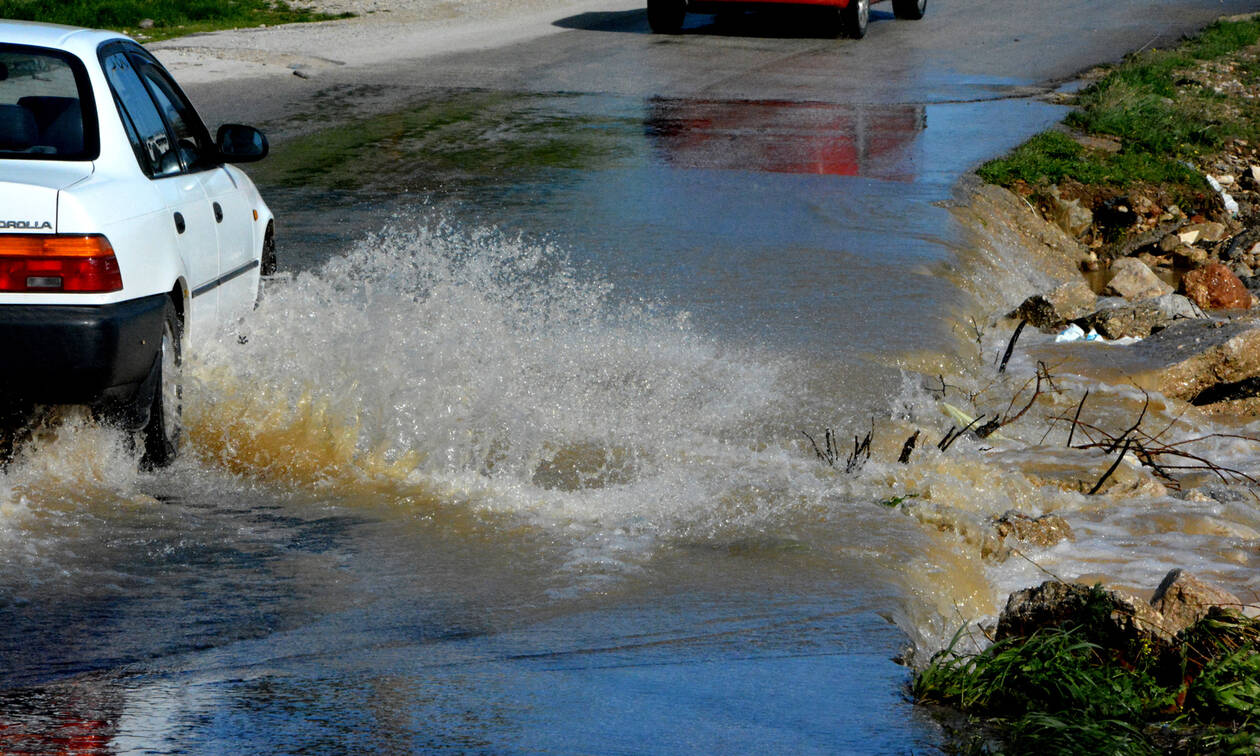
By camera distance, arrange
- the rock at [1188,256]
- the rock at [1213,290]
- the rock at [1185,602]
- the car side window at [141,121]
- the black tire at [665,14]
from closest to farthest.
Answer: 1. the rock at [1185,602]
2. the car side window at [141,121]
3. the rock at [1213,290]
4. the rock at [1188,256]
5. the black tire at [665,14]

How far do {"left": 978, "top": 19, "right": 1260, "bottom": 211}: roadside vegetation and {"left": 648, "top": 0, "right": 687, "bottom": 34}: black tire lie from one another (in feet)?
20.7

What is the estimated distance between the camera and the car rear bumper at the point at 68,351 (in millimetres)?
4602

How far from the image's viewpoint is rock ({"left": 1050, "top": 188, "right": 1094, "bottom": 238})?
39.0ft

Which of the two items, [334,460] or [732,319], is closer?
[334,460]

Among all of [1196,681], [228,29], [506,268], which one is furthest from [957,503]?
[228,29]

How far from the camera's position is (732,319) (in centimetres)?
802

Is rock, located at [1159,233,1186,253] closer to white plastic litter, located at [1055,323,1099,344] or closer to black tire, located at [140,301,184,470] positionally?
white plastic litter, located at [1055,323,1099,344]

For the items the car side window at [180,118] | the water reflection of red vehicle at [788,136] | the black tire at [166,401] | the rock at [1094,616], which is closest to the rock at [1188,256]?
the water reflection of red vehicle at [788,136]

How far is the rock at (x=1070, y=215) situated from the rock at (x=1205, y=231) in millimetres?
763

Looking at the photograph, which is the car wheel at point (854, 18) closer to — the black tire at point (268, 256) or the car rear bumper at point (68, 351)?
the black tire at point (268, 256)

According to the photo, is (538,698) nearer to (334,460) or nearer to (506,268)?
(334,460)

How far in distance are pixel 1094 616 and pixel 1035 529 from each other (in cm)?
151

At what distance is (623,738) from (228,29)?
62.5ft

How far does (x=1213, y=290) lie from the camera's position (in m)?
10.3
